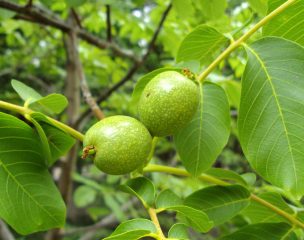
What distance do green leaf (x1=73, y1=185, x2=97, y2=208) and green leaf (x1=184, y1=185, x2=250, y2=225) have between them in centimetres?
194

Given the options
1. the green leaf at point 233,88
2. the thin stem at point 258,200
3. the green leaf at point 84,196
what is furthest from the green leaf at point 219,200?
the green leaf at point 84,196

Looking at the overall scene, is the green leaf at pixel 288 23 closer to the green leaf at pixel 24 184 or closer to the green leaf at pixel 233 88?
the green leaf at pixel 24 184

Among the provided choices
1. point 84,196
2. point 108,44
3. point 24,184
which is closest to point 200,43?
point 24,184

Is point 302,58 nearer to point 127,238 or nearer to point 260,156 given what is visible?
point 260,156

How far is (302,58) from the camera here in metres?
1.07

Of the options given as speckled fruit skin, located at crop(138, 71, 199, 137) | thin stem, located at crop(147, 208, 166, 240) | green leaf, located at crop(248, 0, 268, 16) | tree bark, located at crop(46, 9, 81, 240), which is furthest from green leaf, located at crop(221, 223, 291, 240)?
tree bark, located at crop(46, 9, 81, 240)

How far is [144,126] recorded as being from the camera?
→ 3.62 feet

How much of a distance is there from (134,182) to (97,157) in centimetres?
21

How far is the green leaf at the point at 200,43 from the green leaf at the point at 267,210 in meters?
0.52

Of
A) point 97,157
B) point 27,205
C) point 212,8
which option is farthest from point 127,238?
point 212,8

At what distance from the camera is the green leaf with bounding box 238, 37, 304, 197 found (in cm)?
104

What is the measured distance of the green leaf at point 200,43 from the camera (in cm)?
127

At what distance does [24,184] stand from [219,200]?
62 cm

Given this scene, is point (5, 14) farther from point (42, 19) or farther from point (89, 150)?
point (89, 150)
